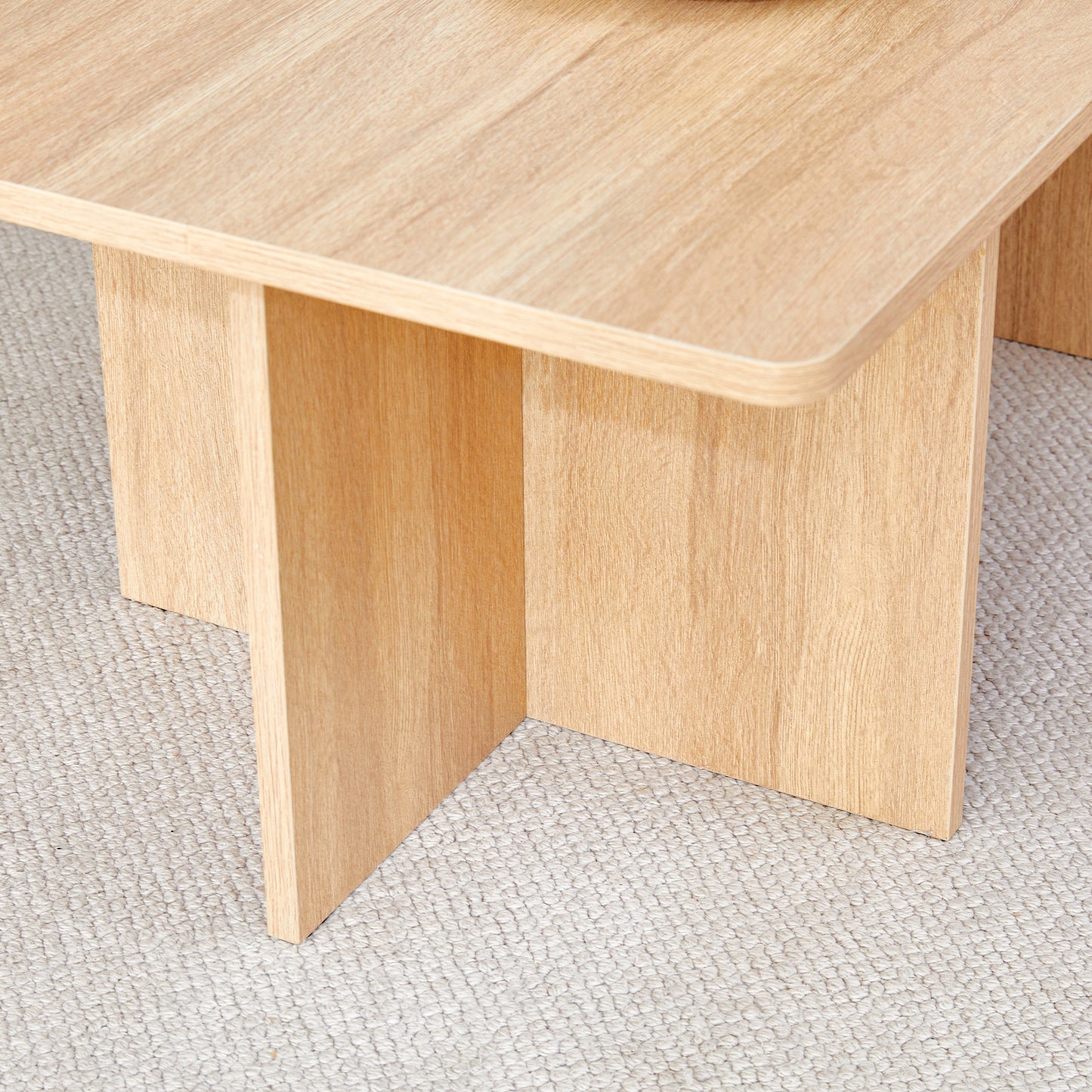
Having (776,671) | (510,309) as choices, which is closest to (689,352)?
(510,309)

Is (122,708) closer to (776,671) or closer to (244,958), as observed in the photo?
(244,958)

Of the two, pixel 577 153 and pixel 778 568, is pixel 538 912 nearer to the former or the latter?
pixel 778 568

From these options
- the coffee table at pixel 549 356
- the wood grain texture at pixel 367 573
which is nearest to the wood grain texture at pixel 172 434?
the coffee table at pixel 549 356

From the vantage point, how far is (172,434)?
5.43ft

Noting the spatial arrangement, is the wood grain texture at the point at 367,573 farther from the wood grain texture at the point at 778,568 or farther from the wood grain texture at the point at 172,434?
the wood grain texture at the point at 172,434

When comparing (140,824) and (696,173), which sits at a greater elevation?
(696,173)

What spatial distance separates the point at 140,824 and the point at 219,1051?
0.26 metres

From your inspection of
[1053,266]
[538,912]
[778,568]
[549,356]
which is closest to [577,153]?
Answer: [549,356]

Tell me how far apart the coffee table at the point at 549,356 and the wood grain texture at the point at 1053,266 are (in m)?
0.78

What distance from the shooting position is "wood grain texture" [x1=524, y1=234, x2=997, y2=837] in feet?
4.42

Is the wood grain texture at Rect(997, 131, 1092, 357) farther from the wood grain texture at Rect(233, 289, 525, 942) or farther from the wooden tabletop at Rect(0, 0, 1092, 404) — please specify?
the wood grain texture at Rect(233, 289, 525, 942)

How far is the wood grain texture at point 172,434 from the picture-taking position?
5.16ft

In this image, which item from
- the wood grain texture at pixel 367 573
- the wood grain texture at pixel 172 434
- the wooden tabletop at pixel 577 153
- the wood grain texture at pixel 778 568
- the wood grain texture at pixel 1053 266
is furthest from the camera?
the wood grain texture at pixel 1053 266

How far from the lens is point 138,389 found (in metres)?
1.65
